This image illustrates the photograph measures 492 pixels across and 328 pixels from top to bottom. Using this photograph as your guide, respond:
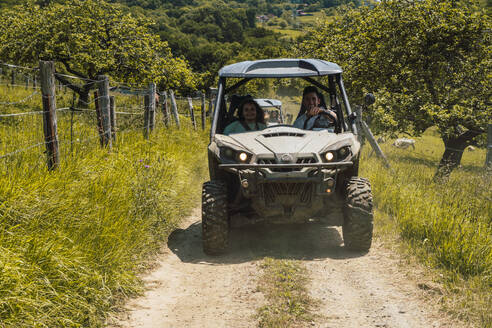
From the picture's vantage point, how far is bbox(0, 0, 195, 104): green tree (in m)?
17.7

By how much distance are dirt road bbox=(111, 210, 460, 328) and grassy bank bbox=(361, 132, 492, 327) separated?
10.8 inches

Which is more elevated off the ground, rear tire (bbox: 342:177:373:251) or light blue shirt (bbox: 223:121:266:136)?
light blue shirt (bbox: 223:121:266:136)

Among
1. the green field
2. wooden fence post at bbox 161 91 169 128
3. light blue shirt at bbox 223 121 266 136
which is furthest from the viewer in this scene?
wooden fence post at bbox 161 91 169 128

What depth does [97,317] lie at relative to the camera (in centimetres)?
297

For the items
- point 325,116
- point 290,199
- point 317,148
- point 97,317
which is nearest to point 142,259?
point 97,317

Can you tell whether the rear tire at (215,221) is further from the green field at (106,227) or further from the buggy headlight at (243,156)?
the green field at (106,227)

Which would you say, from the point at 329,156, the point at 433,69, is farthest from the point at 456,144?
the point at 329,156

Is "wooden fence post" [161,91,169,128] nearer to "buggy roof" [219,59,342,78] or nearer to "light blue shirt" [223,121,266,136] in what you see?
"light blue shirt" [223,121,266,136]

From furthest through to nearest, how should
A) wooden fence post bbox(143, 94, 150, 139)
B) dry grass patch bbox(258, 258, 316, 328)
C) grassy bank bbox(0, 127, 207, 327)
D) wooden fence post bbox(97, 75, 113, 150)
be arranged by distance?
wooden fence post bbox(143, 94, 150, 139) → wooden fence post bbox(97, 75, 113, 150) → dry grass patch bbox(258, 258, 316, 328) → grassy bank bbox(0, 127, 207, 327)

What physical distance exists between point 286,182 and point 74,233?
201cm

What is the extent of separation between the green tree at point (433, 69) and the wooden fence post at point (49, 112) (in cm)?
708

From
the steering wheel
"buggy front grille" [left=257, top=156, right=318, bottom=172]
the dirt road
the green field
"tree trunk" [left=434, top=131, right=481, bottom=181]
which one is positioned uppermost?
the steering wheel

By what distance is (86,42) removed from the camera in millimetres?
17703

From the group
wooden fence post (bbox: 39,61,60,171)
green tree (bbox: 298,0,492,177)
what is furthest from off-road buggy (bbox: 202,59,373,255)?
green tree (bbox: 298,0,492,177)
